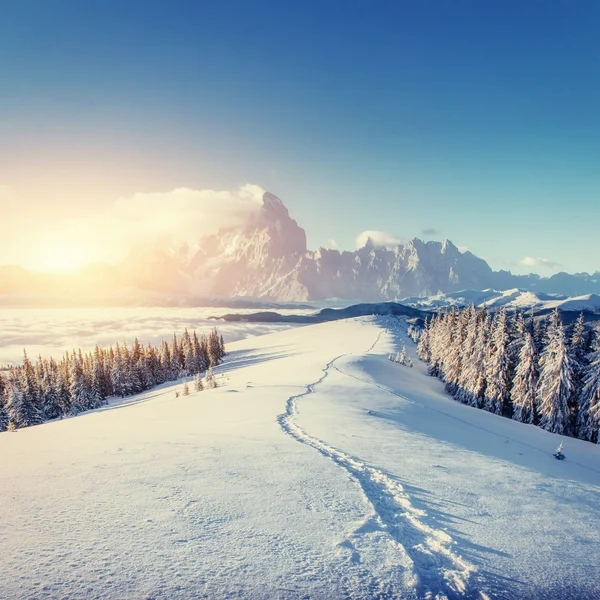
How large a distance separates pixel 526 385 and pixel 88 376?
7391 centimetres

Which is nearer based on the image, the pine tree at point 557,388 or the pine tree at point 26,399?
the pine tree at point 557,388

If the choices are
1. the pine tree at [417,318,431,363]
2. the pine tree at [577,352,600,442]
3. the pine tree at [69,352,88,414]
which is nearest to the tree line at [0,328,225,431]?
the pine tree at [69,352,88,414]

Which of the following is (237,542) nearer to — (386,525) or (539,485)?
(386,525)

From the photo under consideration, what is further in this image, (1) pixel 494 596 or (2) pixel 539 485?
(2) pixel 539 485

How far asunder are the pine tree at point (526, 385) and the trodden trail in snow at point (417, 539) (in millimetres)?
34951

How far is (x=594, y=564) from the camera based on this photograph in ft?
19.9

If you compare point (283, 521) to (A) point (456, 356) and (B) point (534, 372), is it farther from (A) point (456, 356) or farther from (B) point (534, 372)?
(A) point (456, 356)

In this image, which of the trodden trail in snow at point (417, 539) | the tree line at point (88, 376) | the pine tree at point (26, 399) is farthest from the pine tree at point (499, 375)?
the pine tree at point (26, 399)

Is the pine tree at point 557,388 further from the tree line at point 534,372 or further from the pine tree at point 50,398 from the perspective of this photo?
the pine tree at point 50,398

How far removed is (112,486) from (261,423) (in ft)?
30.0

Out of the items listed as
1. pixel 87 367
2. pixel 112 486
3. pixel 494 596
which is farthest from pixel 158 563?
pixel 87 367

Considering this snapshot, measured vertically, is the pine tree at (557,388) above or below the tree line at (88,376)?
above

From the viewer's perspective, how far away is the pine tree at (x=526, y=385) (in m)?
36.1

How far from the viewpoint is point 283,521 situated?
6.34m
